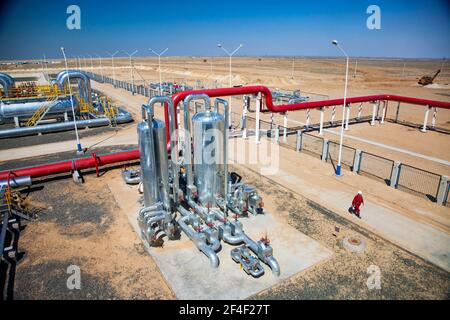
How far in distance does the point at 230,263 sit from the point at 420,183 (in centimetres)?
1393

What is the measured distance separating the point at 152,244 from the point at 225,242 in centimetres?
307

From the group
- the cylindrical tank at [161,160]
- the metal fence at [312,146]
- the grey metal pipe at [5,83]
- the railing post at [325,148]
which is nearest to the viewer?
the cylindrical tank at [161,160]

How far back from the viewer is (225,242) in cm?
1335

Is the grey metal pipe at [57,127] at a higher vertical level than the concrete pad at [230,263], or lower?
higher

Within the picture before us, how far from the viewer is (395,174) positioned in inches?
715

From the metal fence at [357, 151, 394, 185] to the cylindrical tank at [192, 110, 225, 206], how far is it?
1043cm

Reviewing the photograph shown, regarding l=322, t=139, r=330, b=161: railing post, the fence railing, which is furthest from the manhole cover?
l=322, t=139, r=330, b=161: railing post

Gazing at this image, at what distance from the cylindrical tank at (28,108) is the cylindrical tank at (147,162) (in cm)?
2341

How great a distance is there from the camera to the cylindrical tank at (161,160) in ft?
46.4

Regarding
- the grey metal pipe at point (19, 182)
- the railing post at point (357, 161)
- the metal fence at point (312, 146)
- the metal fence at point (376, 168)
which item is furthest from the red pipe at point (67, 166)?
the metal fence at point (376, 168)

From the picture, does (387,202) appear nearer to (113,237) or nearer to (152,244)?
(152,244)

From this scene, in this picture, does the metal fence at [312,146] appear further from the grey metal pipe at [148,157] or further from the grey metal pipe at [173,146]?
the grey metal pipe at [148,157]

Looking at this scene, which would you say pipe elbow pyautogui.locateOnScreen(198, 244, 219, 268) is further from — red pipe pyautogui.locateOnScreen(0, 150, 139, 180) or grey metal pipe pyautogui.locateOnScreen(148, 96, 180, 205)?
red pipe pyautogui.locateOnScreen(0, 150, 139, 180)
